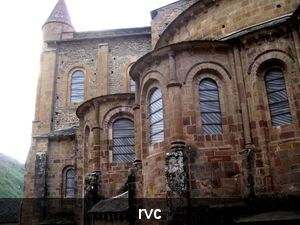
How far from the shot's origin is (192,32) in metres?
13.6

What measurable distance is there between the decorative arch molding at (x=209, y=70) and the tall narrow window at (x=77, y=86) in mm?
12923

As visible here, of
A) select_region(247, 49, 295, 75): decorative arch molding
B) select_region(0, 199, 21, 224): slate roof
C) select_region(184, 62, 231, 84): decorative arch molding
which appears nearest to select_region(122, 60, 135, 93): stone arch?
select_region(184, 62, 231, 84): decorative arch molding

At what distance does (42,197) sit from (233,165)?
12.4 m

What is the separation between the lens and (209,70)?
11.0 meters

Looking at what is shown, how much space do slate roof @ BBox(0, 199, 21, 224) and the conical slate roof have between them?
1772 centimetres

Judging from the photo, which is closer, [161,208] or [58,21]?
[161,208]

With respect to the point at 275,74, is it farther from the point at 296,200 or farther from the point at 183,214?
the point at 183,214

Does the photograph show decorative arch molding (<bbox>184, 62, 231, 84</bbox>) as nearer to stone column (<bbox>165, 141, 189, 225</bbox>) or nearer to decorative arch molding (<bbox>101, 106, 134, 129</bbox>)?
stone column (<bbox>165, 141, 189, 225</bbox>)

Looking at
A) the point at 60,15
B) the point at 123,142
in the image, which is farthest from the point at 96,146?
the point at 60,15

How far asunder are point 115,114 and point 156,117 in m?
4.65

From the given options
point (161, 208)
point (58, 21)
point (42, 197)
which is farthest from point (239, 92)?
point (58, 21)

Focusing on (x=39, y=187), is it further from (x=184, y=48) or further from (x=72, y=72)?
(x=184, y=48)

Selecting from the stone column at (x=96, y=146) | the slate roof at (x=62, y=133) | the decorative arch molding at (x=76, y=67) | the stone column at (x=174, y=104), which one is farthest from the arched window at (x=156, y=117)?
the decorative arch molding at (x=76, y=67)

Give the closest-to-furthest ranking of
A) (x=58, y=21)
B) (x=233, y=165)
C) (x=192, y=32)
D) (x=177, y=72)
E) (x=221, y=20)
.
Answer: (x=233, y=165) < (x=177, y=72) < (x=221, y=20) < (x=192, y=32) < (x=58, y=21)
